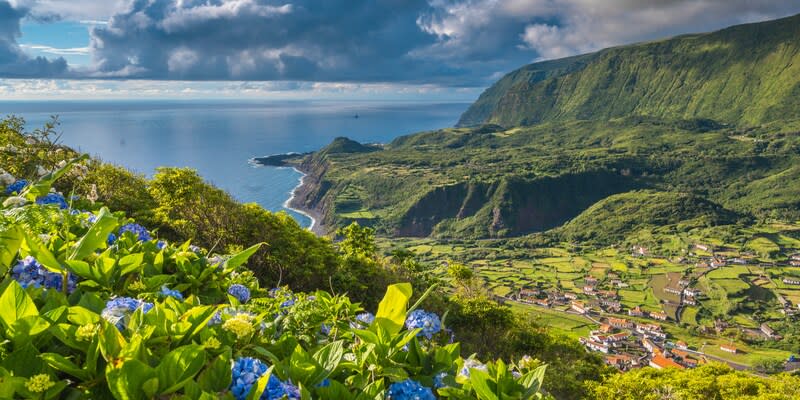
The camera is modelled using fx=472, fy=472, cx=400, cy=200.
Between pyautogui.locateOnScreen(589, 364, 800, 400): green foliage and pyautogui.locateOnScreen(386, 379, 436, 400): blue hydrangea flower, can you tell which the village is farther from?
pyautogui.locateOnScreen(386, 379, 436, 400): blue hydrangea flower

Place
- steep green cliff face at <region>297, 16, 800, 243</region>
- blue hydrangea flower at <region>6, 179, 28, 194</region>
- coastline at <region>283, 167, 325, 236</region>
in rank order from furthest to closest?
steep green cliff face at <region>297, 16, 800, 243</region>
coastline at <region>283, 167, 325, 236</region>
blue hydrangea flower at <region>6, 179, 28, 194</region>

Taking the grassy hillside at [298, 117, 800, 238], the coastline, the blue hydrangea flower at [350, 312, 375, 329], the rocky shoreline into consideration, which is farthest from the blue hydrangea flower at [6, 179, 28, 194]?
the grassy hillside at [298, 117, 800, 238]

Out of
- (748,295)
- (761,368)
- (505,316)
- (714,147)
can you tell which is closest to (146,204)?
(505,316)

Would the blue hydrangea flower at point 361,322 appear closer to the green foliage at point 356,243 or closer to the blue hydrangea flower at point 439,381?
the blue hydrangea flower at point 439,381

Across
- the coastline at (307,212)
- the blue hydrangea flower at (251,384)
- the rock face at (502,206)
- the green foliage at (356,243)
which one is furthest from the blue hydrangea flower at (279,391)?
the rock face at (502,206)

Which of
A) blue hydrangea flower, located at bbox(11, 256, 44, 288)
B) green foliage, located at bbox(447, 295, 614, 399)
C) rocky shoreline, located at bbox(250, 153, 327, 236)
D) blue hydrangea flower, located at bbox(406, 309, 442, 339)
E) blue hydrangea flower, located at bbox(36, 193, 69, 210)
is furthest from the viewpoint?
rocky shoreline, located at bbox(250, 153, 327, 236)

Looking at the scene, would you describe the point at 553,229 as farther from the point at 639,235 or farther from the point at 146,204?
the point at 146,204
